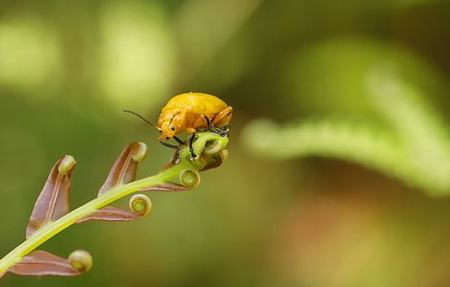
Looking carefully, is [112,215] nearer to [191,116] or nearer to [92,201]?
[92,201]

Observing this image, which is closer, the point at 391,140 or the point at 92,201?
the point at 92,201

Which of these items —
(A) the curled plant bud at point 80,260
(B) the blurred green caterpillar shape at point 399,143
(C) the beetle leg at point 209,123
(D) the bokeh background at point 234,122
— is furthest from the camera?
(D) the bokeh background at point 234,122

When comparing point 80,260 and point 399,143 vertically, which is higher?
point 399,143

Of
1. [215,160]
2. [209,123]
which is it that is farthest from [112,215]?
[209,123]

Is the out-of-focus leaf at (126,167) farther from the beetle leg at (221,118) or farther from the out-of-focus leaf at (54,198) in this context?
the beetle leg at (221,118)

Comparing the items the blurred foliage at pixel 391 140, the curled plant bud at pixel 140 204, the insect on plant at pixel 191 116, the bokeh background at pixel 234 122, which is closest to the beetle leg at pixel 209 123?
the insect on plant at pixel 191 116

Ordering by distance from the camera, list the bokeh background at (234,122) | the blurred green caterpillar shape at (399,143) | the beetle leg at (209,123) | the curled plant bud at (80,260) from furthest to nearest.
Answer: the bokeh background at (234,122) → the blurred green caterpillar shape at (399,143) → the beetle leg at (209,123) → the curled plant bud at (80,260)

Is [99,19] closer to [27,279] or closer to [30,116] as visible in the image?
[30,116]
